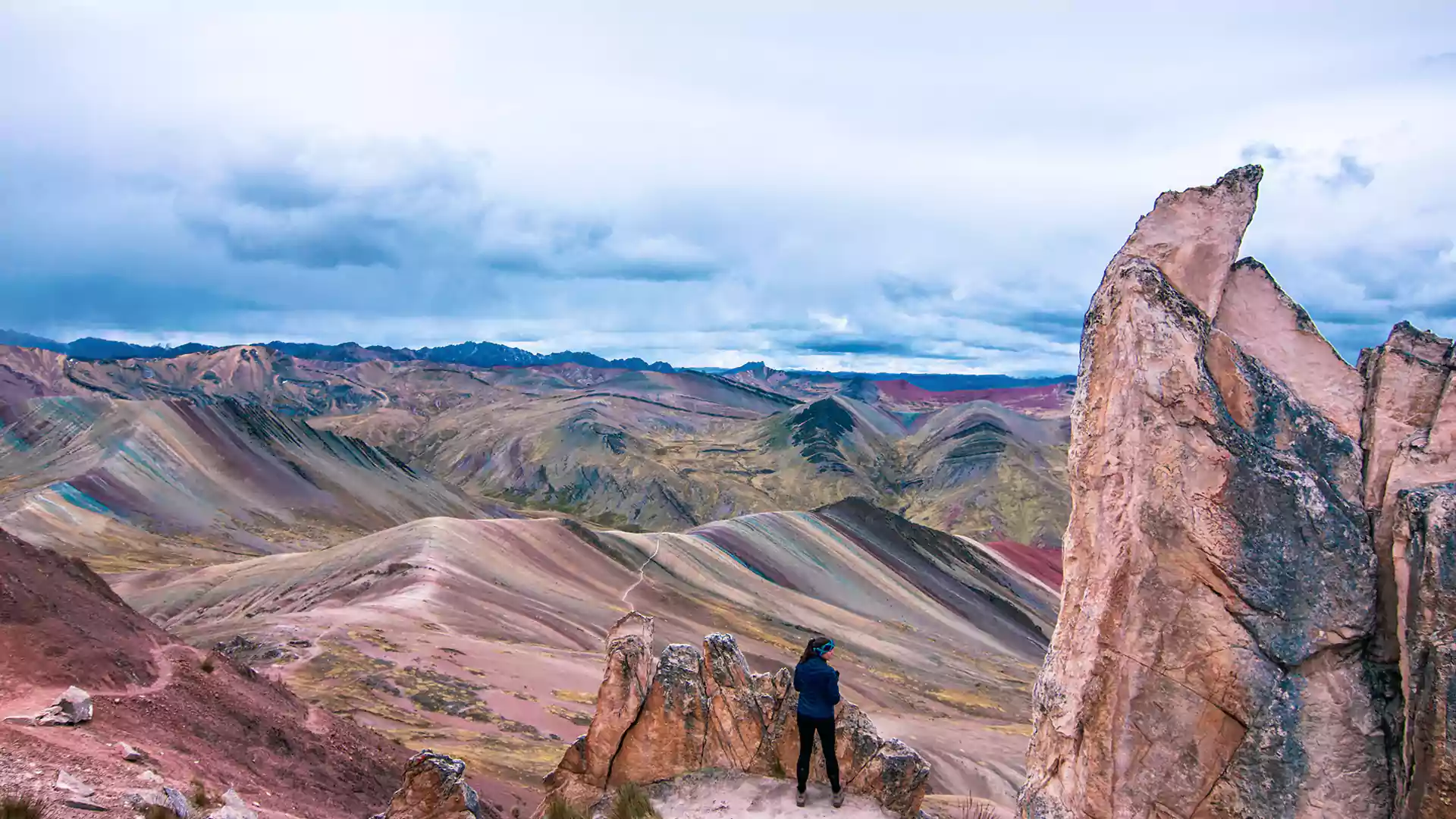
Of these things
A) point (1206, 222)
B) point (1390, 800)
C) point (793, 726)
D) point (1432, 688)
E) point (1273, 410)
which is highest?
Answer: point (1206, 222)

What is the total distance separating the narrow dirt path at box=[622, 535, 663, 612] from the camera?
43.2m

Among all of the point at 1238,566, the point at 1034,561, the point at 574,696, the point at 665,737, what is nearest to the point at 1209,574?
the point at 1238,566

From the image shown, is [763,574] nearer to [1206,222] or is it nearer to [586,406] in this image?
[1206,222]

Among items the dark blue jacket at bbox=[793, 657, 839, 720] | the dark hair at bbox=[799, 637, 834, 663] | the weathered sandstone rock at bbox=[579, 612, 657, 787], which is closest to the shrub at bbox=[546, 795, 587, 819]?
the weathered sandstone rock at bbox=[579, 612, 657, 787]

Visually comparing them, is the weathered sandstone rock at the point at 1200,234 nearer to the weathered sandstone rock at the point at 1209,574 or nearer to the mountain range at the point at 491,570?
the weathered sandstone rock at the point at 1209,574

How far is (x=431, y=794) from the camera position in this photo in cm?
952

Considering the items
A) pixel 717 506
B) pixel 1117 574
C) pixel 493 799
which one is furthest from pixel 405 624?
pixel 717 506

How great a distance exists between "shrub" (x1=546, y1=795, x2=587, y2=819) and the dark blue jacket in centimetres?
247

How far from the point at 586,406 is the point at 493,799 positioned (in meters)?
148

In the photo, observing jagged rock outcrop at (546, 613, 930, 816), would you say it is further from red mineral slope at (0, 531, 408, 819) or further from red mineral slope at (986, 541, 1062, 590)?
red mineral slope at (986, 541, 1062, 590)

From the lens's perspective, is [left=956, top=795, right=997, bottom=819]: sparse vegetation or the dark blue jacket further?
[left=956, top=795, right=997, bottom=819]: sparse vegetation

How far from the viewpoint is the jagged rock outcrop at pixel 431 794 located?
31.1 feet

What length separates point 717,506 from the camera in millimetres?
123562

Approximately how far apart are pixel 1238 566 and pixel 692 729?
5613mm
